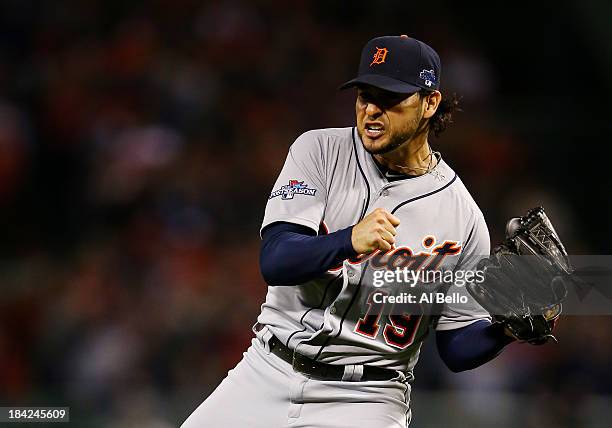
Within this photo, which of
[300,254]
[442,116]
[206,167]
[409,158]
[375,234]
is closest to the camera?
[375,234]

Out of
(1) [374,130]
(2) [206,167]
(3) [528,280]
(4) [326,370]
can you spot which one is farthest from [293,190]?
(2) [206,167]

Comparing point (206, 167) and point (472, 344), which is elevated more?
point (472, 344)

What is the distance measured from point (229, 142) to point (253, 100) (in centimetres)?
36

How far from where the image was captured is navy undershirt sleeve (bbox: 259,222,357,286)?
6.22 feet

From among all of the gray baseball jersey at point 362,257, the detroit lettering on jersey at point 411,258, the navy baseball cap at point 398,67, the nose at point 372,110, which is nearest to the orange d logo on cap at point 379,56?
the navy baseball cap at point 398,67

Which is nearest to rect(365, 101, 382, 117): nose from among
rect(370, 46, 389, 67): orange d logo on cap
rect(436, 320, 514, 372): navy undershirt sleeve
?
rect(370, 46, 389, 67): orange d logo on cap

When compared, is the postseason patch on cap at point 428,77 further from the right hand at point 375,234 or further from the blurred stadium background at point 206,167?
the blurred stadium background at point 206,167

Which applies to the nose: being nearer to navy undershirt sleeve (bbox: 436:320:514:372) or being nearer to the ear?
the ear

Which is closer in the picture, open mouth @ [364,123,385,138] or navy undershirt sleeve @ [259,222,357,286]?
navy undershirt sleeve @ [259,222,357,286]

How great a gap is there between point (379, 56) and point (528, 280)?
2.09 ft

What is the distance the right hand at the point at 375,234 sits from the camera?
5.96ft

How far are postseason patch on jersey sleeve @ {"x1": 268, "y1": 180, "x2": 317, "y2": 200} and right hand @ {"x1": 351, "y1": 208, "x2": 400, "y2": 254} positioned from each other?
11.5 inches

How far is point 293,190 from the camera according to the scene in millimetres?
2127

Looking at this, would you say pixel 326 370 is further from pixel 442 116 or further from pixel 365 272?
pixel 442 116
